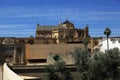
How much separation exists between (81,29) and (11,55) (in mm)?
23442

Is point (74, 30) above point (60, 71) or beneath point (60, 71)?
above

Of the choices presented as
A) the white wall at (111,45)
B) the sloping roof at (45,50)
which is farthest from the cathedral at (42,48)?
the white wall at (111,45)

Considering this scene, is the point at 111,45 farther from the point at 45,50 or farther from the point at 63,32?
the point at 63,32

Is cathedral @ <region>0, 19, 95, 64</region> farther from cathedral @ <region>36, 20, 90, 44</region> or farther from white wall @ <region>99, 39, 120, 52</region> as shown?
white wall @ <region>99, 39, 120, 52</region>

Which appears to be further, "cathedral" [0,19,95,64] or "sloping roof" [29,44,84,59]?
"sloping roof" [29,44,84,59]

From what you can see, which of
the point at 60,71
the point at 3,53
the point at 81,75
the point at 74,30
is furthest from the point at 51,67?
the point at 74,30

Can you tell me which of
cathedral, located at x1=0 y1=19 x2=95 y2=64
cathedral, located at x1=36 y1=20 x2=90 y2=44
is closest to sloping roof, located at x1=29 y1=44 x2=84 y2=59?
cathedral, located at x1=0 y1=19 x2=95 y2=64

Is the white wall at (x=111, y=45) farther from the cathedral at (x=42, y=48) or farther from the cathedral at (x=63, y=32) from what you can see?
the cathedral at (x=63, y=32)

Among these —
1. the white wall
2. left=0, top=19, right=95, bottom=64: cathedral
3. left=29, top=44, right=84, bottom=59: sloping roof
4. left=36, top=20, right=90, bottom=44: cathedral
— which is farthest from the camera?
left=36, top=20, right=90, bottom=44: cathedral

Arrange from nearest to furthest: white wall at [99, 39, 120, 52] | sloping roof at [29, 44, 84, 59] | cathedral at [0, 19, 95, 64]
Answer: white wall at [99, 39, 120, 52] → cathedral at [0, 19, 95, 64] → sloping roof at [29, 44, 84, 59]

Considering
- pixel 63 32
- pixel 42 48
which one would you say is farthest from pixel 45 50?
pixel 63 32

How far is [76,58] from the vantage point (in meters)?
39.0

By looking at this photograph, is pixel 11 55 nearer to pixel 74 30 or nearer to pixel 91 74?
pixel 74 30

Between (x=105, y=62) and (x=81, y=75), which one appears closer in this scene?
(x=105, y=62)
